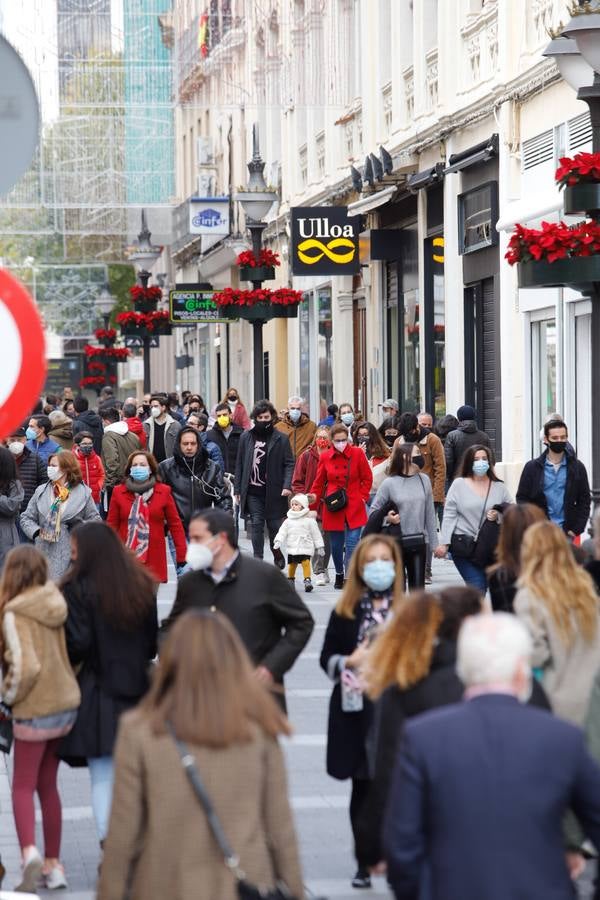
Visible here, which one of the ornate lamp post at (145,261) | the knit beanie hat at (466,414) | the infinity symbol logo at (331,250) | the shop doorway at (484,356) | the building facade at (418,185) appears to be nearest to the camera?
the knit beanie hat at (466,414)

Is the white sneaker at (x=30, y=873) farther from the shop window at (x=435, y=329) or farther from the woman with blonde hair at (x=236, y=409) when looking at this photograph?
the shop window at (x=435, y=329)

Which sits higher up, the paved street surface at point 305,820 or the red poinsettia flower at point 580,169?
the red poinsettia flower at point 580,169

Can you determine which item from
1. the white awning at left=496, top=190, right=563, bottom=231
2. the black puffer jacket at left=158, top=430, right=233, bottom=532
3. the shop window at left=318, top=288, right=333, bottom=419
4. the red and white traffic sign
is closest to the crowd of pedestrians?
the red and white traffic sign

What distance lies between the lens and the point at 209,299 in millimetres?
37406

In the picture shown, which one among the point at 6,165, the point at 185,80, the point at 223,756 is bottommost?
the point at 223,756

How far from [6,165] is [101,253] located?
56.4 meters

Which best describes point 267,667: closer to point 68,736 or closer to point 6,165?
point 68,736

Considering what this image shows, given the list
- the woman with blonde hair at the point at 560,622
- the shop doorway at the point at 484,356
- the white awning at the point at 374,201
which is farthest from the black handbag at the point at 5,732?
the white awning at the point at 374,201

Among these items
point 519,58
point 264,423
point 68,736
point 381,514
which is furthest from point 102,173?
point 68,736

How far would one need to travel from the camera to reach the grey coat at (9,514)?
14.0 metres

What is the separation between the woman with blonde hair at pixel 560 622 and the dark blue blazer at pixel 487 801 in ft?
7.83

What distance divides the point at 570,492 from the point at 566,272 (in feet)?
7.61

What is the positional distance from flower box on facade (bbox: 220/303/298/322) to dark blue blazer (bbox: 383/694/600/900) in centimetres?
2250

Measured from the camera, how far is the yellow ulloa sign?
31641mm
